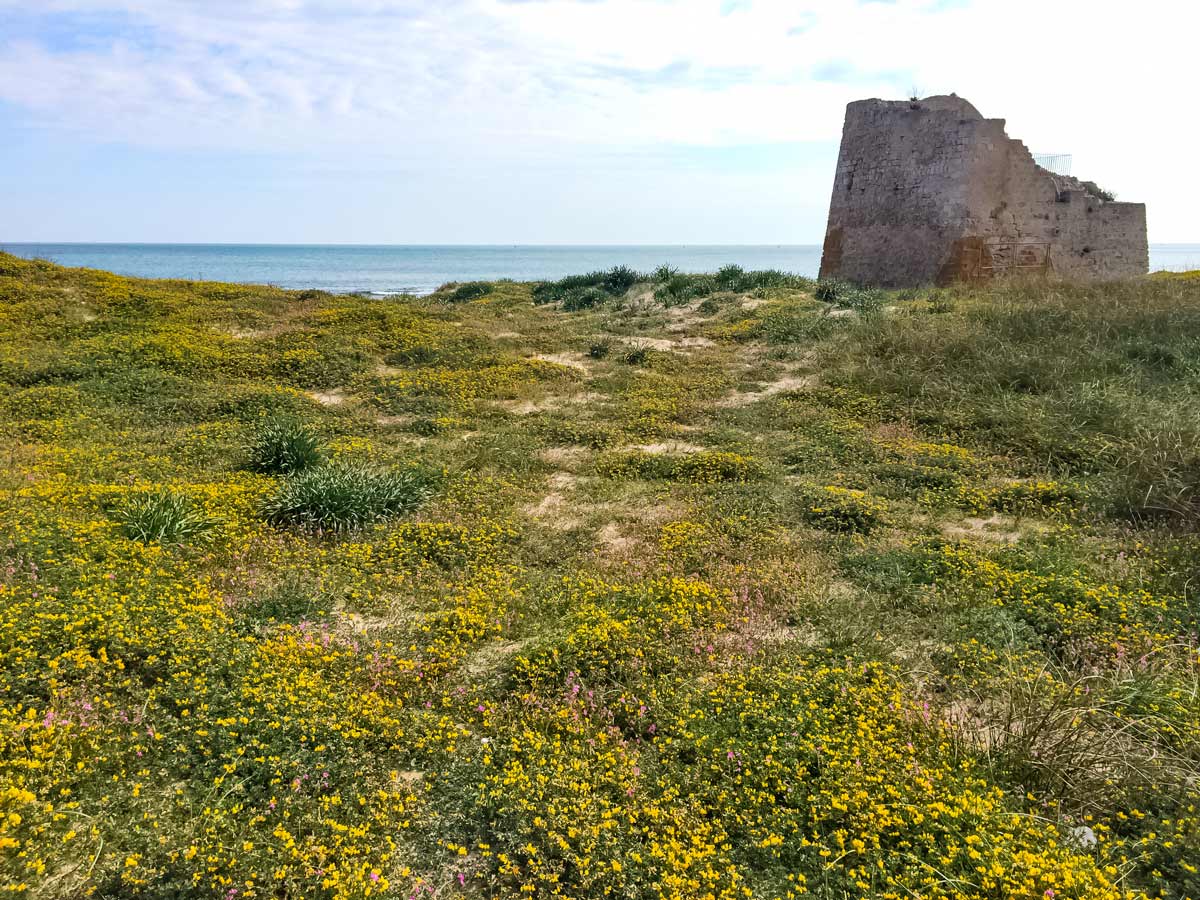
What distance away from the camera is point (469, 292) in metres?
27.5

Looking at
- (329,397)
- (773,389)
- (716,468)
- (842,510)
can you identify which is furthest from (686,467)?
(329,397)

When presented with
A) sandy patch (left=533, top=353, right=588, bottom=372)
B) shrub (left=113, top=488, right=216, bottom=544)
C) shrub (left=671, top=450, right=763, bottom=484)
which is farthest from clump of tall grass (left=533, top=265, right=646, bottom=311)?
shrub (left=113, top=488, right=216, bottom=544)

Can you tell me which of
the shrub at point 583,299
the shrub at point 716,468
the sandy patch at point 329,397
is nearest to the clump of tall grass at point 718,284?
the shrub at point 583,299

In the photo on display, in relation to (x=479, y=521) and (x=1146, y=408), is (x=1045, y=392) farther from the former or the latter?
(x=479, y=521)

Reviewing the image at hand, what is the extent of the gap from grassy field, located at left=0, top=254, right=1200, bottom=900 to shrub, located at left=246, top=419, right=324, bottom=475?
0.20 feet

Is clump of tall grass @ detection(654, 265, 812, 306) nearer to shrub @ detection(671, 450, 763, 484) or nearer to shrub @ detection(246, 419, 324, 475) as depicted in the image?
shrub @ detection(671, 450, 763, 484)

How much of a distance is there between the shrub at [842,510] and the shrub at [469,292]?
19.9 m

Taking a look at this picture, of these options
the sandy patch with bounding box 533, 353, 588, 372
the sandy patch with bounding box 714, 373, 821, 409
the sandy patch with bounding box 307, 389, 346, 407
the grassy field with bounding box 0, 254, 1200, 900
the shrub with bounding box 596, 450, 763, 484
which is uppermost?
the sandy patch with bounding box 533, 353, 588, 372

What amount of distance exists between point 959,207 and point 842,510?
50.0 feet

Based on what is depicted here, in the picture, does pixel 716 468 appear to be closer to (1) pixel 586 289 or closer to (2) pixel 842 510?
(2) pixel 842 510

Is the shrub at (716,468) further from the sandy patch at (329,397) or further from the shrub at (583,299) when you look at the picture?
the shrub at (583,299)

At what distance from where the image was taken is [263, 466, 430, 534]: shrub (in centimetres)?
775

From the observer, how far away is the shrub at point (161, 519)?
22.4 feet

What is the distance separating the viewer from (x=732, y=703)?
488cm
